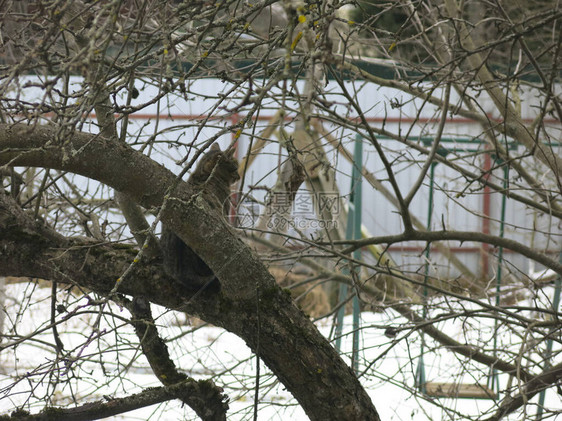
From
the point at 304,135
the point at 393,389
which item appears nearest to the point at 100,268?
the point at 304,135

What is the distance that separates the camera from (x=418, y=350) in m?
6.52

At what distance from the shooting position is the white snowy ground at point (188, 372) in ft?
8.45

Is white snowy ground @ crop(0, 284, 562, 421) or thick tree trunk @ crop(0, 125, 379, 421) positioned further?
white snowy ground @ crop(0, 284, 562, 421)

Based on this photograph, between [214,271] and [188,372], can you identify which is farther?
[188,372]

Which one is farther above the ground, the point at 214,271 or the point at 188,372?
the point at 188,372

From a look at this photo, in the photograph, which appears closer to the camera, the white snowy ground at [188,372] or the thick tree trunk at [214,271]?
the thick tree trunk at [214,271]

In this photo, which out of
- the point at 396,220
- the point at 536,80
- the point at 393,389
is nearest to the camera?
the point at 536,80

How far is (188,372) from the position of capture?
497cm

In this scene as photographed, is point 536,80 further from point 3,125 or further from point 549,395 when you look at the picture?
point 3,125

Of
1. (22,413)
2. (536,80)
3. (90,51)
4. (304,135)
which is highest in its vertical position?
(536,80)

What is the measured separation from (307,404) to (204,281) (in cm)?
57

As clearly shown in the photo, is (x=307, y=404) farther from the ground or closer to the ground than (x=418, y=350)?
closer to the ground

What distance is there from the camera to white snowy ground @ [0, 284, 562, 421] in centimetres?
258

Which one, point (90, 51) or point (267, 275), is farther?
point (267, 275)
